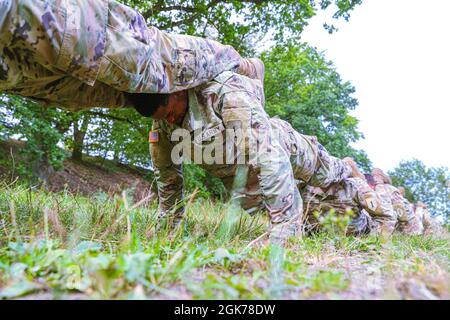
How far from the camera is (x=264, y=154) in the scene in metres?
2.53

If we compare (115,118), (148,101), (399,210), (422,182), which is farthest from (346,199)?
(422,182)

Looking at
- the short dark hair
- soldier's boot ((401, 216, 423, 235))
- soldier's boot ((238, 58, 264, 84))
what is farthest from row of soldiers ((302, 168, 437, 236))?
the short dark hair

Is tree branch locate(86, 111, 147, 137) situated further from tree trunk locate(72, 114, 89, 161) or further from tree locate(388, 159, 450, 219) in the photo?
tree locate(388, 159, 450, 219)

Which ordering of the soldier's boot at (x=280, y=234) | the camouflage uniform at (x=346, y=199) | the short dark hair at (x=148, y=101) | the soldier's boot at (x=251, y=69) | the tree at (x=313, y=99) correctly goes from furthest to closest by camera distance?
1. the tree at (x=313, y=99)
2. the camouflage uniform at (x=346, y=199)
3. the soldier's boot at (x=251, y=69)
4. the short dark hair at (x=148, y=101)
5. the soldier's boot at (x=280, y=234)

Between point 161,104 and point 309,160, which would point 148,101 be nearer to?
point 161,104

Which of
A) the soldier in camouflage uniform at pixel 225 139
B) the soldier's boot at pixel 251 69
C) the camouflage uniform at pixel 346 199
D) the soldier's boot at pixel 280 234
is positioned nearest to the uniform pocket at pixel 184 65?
the soldier in camouflage uniform at pixel 225 139

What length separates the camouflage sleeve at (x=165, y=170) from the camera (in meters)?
3.39

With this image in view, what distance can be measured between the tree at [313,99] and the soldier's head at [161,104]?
267 inches

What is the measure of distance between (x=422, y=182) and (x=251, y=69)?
69.3 feet

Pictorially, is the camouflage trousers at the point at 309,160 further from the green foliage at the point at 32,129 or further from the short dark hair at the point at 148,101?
the green foliage at the point at 32,129

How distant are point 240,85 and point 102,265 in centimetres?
201

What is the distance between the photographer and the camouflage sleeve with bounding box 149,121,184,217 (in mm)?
3393

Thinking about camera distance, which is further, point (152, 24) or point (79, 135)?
point (79, 135)
